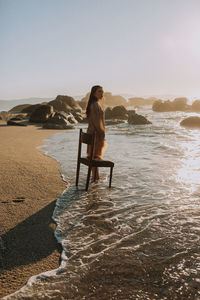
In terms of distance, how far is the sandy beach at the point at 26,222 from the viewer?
2.59m

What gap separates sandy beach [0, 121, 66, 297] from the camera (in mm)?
2590

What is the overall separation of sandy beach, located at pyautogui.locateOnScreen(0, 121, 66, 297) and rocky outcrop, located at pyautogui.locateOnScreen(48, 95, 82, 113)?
31.9m

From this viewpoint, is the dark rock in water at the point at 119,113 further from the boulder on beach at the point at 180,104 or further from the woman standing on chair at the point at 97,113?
the boulder on beach at the point at 180,104

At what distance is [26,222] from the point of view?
3604mm

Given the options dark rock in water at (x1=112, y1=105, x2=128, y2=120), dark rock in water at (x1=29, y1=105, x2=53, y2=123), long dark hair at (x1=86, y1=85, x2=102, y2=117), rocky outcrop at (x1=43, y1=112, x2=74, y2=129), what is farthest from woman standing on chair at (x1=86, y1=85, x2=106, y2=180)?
dark rock in water at (x1=112, y1=105, x2=128, y2=120)

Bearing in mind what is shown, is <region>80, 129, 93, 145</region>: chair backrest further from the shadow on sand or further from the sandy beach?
the shadow on sand

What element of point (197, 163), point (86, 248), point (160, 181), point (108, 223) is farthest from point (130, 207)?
point (197, 163)

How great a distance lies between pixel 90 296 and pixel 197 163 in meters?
6.50

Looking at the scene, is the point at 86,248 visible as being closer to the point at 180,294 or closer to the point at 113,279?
the point at 113,279

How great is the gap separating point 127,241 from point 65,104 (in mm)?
37320

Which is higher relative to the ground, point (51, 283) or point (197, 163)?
point (197, 163)

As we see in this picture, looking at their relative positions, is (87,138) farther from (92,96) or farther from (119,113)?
(119,113)

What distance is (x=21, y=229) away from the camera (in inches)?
133

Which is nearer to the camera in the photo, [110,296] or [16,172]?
[110,296]
